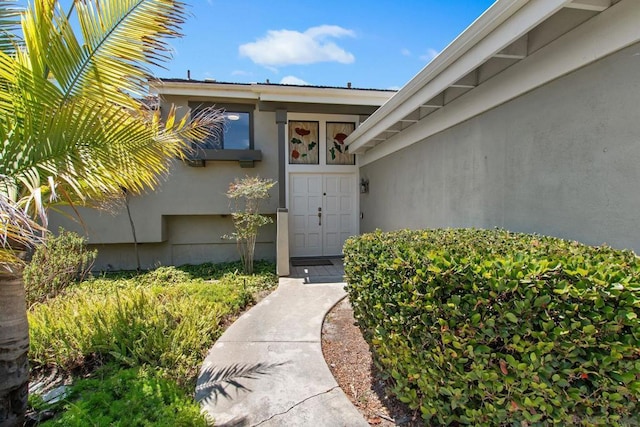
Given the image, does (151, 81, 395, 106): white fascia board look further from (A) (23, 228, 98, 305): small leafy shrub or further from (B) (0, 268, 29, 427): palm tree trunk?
(B) (0, 268, 29, 427): palm tree trunk

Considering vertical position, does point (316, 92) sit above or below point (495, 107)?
above

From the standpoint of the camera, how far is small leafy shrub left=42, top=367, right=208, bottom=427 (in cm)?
228

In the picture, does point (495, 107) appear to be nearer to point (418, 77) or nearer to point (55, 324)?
point (418, 77)

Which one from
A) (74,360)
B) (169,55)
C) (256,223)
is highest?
(169,55)

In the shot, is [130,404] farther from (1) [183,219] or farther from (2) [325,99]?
(1) [183,219]

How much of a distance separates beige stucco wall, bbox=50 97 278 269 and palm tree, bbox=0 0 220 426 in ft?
18.9

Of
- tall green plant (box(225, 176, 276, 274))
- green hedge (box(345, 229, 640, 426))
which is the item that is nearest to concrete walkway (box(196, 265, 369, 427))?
green hedge (box(345, 229, 640, 426))

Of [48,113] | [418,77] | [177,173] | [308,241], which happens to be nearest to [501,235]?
[418,77]

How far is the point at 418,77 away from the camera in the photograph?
4496 millimetres

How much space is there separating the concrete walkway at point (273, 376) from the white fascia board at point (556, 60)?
3607 mm

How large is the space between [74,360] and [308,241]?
6.37 metres

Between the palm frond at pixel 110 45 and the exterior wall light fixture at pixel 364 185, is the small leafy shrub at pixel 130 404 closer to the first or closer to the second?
the palm frond at pixel 110 45


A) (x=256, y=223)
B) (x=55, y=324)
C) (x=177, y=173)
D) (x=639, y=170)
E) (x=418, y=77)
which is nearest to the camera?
(x=639, y=170)

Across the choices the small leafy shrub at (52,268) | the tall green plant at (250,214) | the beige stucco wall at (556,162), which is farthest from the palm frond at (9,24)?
the beige stucco wall at (556,162)
